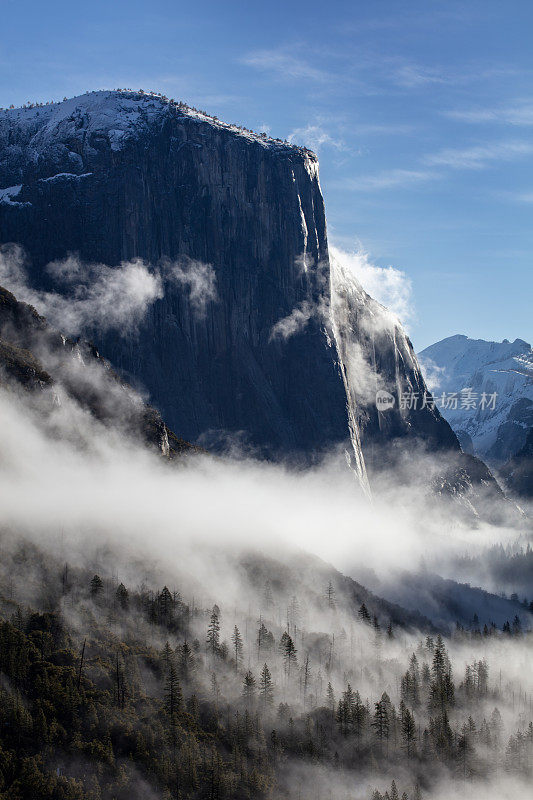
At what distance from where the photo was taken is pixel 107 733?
16912 centimetres

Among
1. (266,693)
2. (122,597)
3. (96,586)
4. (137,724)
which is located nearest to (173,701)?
(137,724)

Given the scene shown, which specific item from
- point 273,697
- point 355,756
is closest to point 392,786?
point 355,756

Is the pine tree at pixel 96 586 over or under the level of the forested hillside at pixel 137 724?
over

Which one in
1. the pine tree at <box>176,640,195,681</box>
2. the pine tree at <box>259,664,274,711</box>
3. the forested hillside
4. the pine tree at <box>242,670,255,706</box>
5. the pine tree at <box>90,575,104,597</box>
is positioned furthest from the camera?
the pine tree at <box>259,664,274,711</box>

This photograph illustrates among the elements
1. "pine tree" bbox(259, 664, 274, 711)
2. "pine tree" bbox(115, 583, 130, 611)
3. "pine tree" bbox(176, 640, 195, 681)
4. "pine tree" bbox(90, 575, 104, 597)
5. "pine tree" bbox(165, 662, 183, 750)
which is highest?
"pine tree" bbox(90, 575, 104, 597)

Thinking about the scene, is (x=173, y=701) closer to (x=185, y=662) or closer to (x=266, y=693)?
(x=185, y=662)

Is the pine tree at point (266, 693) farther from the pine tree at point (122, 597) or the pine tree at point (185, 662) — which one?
the pine tree at point (122, 597)

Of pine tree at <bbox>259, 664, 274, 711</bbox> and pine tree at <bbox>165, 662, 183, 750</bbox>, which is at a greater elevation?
pine tree at <bbox>165, 662, 183, 750</bbox>

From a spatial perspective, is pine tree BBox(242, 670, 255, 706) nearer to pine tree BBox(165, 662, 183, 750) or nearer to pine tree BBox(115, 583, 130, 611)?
pine tree BBox(165, 662, 183, 750)

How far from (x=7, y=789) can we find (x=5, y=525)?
59340 millimetres

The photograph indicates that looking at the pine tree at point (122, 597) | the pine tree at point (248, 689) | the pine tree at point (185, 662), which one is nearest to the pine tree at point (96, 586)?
the pine tree at point (122, 597)

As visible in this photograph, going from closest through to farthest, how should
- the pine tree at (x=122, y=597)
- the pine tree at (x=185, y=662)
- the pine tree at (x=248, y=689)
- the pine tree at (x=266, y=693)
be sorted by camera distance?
the pine tree at (x=185, y=662), the pine tree at (x=248, y=689), the pine tree at (x=266, y=693), the pine tree at (x=122, y=597)

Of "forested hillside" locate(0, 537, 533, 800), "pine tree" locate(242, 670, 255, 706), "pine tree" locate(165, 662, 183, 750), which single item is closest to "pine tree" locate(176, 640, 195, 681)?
"forested hillside" locate(0, 537, 533, 800)

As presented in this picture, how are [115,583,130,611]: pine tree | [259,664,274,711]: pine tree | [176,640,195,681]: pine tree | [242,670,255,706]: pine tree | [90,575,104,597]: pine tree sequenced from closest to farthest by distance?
[176,640,195,681]: pine tree < [242,670,255,706]: pine tree < [90,575,104,597]: pine tree < [259,664,274,711]: pine tree < [115,583,130,611]: pine tree
